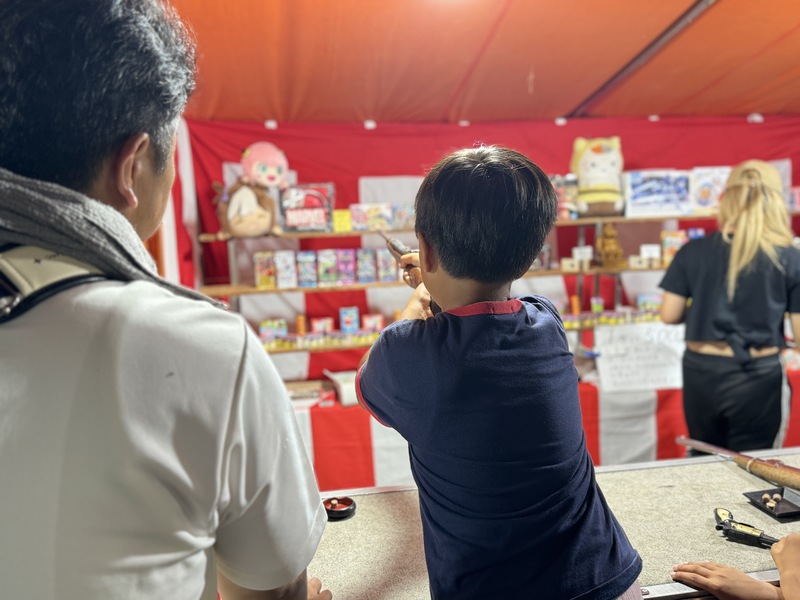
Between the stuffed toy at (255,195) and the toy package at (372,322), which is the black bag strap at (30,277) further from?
the toy package at (372,322)

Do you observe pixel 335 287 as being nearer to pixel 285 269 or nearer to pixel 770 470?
pixel 285 269

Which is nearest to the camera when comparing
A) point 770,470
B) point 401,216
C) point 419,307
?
point 419,307

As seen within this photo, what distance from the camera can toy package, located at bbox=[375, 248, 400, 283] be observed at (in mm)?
3033

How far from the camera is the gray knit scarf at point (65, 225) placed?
0.44 metres

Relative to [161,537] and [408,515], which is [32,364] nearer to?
[161,537]

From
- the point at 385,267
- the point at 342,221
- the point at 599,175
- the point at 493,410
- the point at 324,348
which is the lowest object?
the point at 324,348

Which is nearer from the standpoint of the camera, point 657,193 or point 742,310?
point 742,310

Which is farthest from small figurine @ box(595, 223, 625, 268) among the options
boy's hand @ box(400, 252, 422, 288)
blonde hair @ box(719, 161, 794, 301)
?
boy's hand @ box(400, 252, 422, 288)

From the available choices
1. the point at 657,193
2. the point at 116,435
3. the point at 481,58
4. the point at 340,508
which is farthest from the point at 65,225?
A: the point at 657,193

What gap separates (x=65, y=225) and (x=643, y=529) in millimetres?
1183

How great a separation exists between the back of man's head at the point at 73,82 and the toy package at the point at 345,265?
8.14ft

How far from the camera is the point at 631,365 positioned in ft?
9.87

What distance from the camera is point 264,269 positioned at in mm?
2906

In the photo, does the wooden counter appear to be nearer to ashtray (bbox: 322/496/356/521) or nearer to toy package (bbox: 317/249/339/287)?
ashtray (bbox: 322/496/356/521)
